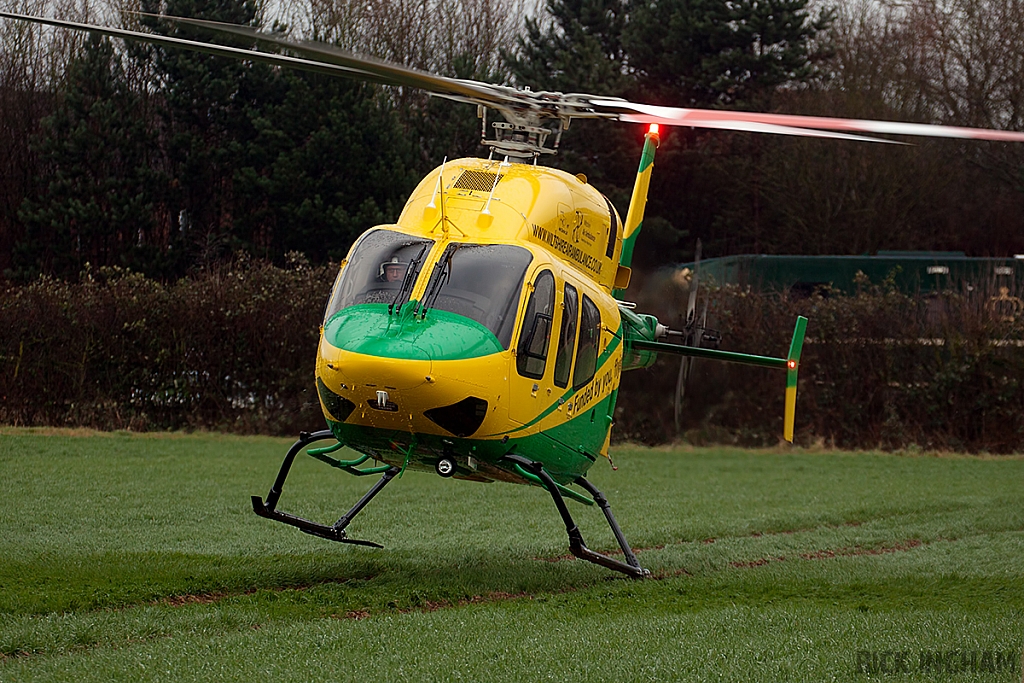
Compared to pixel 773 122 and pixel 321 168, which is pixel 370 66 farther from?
pixel 321 168

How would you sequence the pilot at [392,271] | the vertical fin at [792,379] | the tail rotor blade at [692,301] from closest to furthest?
the pilot at [392,271] < the vertical fin at [792,379] < the tail rotor blade at [692,301]

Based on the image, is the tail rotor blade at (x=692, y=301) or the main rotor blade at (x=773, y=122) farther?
the tail rotor blade at (x=692, y=301)

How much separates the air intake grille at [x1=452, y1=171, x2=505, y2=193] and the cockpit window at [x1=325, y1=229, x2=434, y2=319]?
87 cm

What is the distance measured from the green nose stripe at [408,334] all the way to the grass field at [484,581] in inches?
70.2

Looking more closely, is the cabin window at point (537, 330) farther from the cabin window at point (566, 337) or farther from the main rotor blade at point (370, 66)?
the main rotor blade at point (370, 66)

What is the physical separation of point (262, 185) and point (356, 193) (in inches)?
96.8

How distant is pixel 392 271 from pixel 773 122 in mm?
2776

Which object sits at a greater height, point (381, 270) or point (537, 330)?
point (381, 270)

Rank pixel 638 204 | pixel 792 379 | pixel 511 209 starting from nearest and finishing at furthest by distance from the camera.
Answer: pixel 511 209 < pixel 792 379 < pixel 638 204

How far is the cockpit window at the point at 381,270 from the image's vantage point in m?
7.86

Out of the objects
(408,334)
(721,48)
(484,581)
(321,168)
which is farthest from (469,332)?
(721,48)

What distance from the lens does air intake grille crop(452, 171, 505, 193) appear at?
351 inches

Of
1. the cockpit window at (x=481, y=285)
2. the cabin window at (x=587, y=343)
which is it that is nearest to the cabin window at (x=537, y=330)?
the cockpit window at (x=481, y=285)

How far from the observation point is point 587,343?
8984 mm
